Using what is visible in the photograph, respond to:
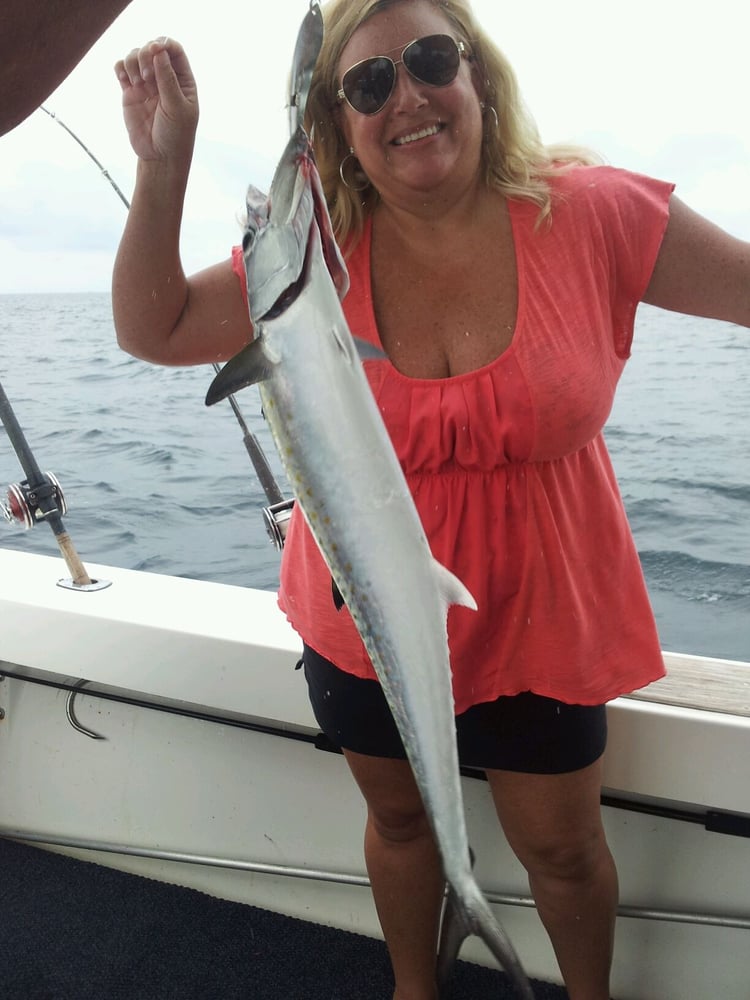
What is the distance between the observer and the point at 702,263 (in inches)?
55.7

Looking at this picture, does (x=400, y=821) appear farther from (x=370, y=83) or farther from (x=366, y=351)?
(x=370, y=83)

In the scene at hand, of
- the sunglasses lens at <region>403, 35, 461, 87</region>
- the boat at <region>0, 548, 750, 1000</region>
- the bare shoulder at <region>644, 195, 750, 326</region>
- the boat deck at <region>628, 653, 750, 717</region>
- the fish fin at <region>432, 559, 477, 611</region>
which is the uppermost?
the sunglasses lens at <region>403, 35, 461, 87</region>

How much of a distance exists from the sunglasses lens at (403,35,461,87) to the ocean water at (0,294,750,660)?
2.67 metres

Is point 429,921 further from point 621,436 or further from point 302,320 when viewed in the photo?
point 621,436

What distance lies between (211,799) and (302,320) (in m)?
2.00

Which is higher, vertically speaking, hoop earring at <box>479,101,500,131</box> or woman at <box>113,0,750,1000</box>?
hoop earring at <box>479,101,500,131</box>

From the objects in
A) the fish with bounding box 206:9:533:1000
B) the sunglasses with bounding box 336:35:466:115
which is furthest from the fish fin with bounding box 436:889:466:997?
the sunglasses with bounding box 336:35:466:115

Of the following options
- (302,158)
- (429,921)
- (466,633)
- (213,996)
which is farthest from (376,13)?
(213,996)

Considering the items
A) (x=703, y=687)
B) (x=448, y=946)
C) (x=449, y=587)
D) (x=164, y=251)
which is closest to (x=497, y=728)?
(x=448, y=946)

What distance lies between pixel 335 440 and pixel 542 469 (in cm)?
67

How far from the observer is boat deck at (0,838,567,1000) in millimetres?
2320

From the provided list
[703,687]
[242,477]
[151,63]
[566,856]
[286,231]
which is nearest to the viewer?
[286,231]

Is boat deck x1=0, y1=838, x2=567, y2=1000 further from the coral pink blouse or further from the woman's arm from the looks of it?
the woman's arm

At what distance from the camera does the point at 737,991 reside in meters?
2.03
